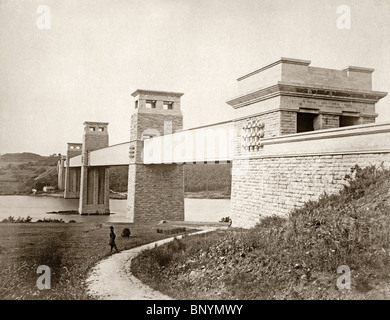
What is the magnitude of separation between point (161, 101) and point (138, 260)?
1923 centimetres

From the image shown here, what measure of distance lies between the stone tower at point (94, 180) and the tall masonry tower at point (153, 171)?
15.6 meters

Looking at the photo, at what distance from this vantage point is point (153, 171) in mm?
29797

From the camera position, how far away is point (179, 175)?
29922 mm

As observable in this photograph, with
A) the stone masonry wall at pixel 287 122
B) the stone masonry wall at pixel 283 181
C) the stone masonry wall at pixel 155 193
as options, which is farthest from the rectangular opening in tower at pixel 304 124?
the stone masonry wall at pixel 155 193

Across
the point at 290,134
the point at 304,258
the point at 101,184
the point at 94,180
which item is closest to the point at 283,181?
the point at 290,134

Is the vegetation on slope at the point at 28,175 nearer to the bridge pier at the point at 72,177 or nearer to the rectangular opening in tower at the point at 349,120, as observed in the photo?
the bridge pier at the point at 72,177

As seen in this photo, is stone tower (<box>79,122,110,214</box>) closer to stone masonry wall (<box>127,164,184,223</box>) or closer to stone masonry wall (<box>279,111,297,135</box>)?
stone masonry wall (<box>127,164,184,223</box>)

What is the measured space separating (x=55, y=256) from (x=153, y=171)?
17369 millimetres

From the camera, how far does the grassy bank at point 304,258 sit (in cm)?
840

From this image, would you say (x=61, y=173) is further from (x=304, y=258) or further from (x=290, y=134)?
(x=304, y=258)

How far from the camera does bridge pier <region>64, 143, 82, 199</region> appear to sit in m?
64.1

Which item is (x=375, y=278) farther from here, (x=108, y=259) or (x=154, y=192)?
(x=154, y=192)

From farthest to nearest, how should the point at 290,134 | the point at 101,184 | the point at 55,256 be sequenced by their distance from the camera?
the point at 101,184 < the point at 290,134 < the point at 55,256

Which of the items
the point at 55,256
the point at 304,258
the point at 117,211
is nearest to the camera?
the point at 304,258
